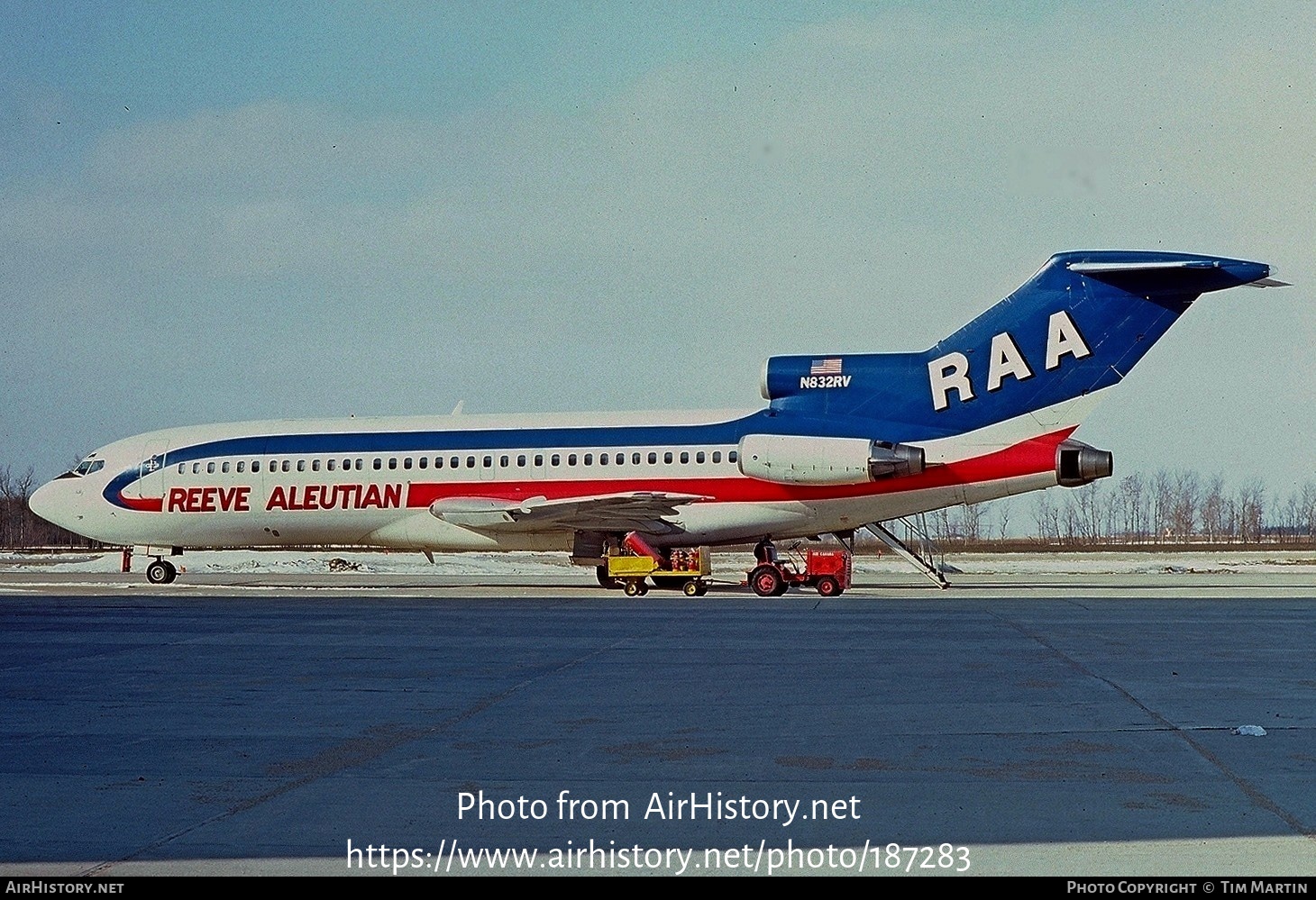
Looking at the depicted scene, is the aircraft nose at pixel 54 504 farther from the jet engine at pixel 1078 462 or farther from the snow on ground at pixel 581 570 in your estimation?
the jet engine at pixel 1078 462

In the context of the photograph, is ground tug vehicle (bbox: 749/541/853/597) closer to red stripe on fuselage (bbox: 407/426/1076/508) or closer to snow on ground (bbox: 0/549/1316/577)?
red stripe on fuselage (bbox: 407/426/1076/508)

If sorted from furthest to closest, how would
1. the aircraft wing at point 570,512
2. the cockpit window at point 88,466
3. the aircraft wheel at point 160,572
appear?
the cockpit window at point 88,466 < the aircraft wheel at point 160,572 < the aircraft wing at point 570,512

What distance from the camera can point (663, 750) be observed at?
8070 mm

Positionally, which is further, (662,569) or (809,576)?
(662,569)

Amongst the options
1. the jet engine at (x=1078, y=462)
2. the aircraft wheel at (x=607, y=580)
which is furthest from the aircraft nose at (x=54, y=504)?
the jet engine at (x=1078, y=462)

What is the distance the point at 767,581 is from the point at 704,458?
3.54 m

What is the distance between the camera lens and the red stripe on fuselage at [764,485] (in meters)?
28.1

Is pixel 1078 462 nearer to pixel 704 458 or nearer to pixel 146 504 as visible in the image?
pixel 704 458

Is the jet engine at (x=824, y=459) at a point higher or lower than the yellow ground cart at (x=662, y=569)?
higher

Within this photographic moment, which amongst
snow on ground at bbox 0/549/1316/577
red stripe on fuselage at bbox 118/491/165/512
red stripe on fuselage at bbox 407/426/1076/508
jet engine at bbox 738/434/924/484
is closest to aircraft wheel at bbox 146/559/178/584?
red stripe on fuselage at bbox 118/491/165/512

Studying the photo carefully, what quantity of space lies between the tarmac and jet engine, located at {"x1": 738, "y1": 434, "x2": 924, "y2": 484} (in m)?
10.9

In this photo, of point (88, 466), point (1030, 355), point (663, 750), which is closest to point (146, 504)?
→ point (88, 466)

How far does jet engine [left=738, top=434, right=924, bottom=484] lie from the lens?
28.1m

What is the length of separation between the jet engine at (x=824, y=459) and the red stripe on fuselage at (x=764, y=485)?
12.8 inches
